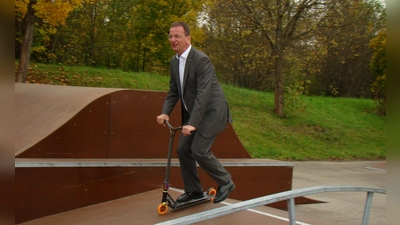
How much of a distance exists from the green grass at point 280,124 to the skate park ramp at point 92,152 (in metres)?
7.49

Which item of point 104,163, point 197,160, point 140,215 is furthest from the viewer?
point 104,163

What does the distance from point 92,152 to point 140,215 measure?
4.70 ft

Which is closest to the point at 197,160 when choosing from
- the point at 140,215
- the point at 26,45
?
the point at 140,215

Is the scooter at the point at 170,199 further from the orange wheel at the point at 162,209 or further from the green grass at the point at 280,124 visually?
the green grass at the point at 280,124

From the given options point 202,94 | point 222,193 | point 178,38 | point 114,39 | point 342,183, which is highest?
point 114,39

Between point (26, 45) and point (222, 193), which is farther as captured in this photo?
point (26, 45)

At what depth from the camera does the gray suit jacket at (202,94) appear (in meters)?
4.43

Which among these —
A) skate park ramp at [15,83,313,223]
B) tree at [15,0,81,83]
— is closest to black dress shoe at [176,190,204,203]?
skate park ramp at [15,83,313,223]

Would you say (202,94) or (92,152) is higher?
(202,94)

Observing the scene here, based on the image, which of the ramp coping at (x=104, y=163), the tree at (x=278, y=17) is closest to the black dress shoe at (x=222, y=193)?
the ramp coping at (x=104, y=163)

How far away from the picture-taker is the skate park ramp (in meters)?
4.93

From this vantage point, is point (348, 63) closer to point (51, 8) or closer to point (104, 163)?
point (51, 8)

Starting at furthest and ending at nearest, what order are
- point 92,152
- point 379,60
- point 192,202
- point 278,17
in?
point 278,17 < point 379,60 < point 92,152 < point 192,202

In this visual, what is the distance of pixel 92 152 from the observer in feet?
19.1
